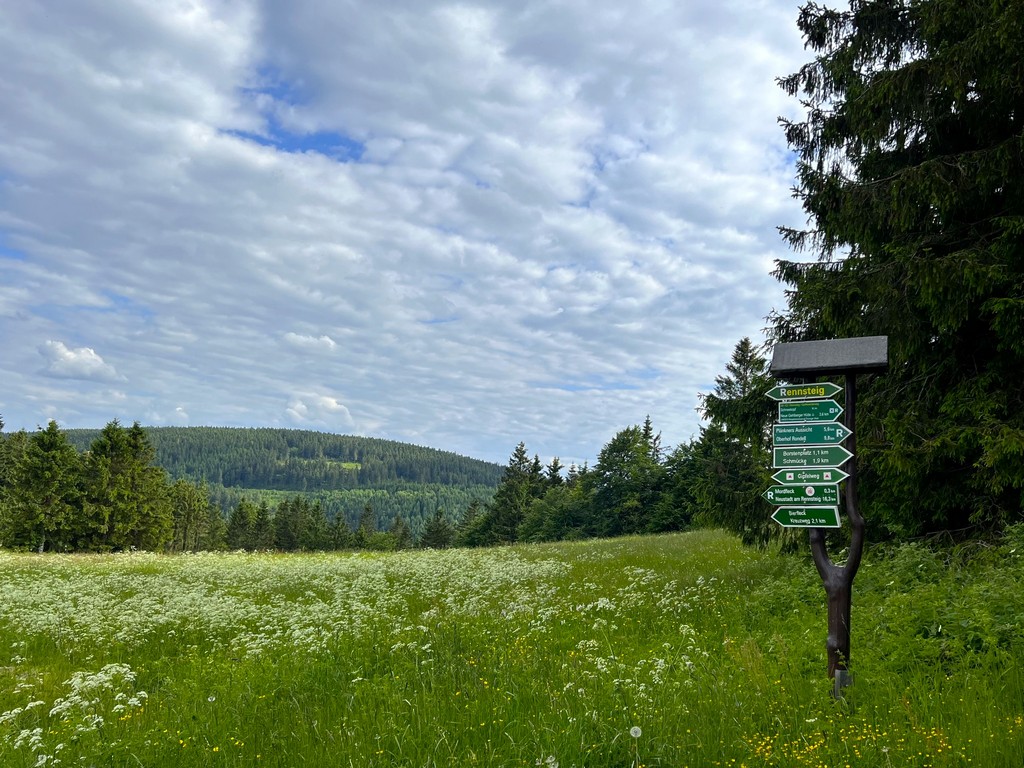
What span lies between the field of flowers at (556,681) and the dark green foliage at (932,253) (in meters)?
1.20

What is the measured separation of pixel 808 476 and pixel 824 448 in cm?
31

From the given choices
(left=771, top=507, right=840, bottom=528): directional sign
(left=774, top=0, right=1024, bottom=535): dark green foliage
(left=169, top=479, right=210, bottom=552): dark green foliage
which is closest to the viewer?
(left=771, top=507, right=840, bottom=528): directional sign

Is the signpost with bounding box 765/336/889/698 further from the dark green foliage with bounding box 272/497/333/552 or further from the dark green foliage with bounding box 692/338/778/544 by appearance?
the dark green foliage with bounding box 272/497/333/552

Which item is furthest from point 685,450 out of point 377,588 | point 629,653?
point 629,653

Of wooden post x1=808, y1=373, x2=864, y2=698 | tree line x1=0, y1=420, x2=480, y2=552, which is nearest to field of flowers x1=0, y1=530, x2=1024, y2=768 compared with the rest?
wooden post x1=808, y1=373, x2=864, y2=698

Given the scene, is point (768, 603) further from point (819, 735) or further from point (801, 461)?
point (819, 735)

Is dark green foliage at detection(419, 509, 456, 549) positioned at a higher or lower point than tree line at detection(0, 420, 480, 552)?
lower

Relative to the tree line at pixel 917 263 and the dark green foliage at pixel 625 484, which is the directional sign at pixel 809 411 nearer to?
the tree line at pixel 917 263

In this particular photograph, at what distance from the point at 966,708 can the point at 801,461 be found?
7.31 feet

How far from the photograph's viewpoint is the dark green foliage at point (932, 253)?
7906mm

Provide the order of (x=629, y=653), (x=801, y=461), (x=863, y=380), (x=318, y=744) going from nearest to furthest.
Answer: (x=318, y=744) → (x=801, y=461) → (x=629, y=653) → (x=863, y=380)

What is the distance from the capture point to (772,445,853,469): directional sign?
5688 mm

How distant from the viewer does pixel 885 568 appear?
8375 millimetres

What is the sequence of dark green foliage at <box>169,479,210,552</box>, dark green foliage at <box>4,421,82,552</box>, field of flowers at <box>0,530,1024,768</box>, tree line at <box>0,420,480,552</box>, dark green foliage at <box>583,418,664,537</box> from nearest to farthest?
1. field of flowers at <box>0,530,1024,768</box>
2. dark green foliage at <box>4,421,82,552</box>
3. tree line at <box>0,420,480,552</box>
4. dark green foliage at <box>583,418,664,537</box>
5. dark green foliage at <box>169,479,210,552</box>
